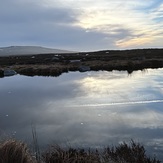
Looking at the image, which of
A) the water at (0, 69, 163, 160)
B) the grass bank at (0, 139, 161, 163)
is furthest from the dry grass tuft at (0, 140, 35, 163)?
the water at (0, 69, 163, 160)

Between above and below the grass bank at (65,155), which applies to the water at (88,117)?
below

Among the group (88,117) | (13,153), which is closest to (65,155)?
(13,153)

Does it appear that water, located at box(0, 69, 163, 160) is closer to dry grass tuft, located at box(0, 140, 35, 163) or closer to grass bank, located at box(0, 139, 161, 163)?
grass bank, located at box(0, 139, 161, 163)

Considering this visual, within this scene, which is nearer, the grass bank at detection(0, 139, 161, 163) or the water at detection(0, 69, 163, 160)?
the grass bank at detection(0, 139, 161, 163)

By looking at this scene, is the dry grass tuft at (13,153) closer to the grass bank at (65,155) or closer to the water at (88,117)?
the grass bank at (65,155)

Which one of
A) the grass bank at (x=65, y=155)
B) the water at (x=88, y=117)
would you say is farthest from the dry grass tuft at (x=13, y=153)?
the water at (x=88, y=117)

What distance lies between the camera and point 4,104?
16.9 m

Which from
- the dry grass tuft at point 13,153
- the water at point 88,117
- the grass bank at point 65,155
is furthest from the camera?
the water at point 88,117

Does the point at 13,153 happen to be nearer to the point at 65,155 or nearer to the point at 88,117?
the point at 65,155

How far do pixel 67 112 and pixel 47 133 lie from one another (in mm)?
3587

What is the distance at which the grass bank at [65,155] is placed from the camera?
17.6 feet

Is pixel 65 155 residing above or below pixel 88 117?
above

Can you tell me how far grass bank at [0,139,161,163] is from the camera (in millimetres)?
5371

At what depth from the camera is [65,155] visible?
21.2ft
